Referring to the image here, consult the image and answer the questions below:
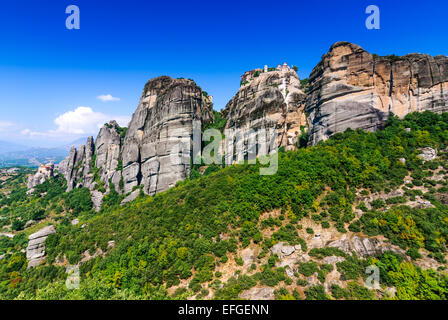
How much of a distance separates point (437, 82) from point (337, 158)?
1971cm

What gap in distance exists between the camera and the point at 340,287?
14.1 metres

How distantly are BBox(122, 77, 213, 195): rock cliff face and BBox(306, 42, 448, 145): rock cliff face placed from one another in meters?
28.7

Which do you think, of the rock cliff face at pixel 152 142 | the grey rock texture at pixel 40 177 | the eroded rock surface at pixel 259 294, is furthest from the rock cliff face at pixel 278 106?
the grey rock texture at pixel 40 177

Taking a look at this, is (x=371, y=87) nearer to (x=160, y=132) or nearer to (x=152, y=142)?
(x=160, y=132)

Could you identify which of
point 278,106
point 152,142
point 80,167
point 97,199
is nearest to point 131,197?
point 97,199

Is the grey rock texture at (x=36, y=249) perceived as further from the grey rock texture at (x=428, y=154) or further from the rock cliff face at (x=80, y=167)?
the grey rock texture at (x=428, y=154)

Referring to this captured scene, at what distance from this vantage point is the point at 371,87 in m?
29.8

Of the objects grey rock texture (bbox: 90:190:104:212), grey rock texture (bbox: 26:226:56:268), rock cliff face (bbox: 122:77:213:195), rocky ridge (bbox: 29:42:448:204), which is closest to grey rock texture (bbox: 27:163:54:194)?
rocky ridge (bbox: 29:42:448:204)

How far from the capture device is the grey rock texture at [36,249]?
2700 cm

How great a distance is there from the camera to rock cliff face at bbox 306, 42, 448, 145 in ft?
89.2

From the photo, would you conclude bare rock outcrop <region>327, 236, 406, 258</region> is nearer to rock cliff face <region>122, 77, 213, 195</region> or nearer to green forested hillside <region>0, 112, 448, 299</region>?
green forested hillside <region>0, 112, 448, 299</region>

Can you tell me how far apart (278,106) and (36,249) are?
50288 millimetres
